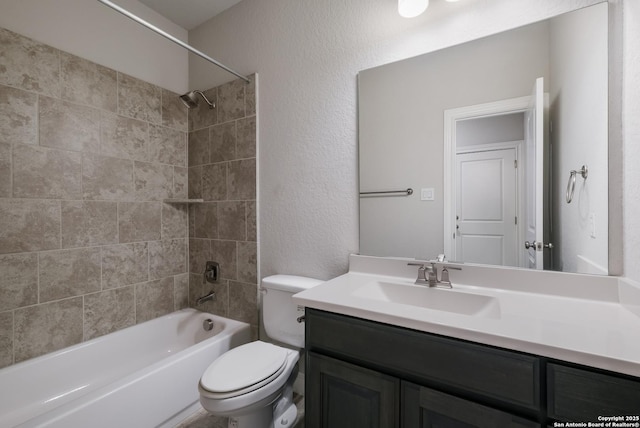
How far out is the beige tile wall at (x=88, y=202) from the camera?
1.47 m

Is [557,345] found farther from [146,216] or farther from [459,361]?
[146,216]

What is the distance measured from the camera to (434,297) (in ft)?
3.91

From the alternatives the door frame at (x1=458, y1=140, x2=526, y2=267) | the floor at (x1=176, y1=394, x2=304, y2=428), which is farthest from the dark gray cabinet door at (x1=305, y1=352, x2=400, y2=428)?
the door frame at (x1=458, y1=140, x2=526, y2=267)

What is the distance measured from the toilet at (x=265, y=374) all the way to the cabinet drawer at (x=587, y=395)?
1000 millimetres

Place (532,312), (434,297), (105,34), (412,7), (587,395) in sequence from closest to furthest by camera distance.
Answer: (587,395), (532,312), (434,297), (412,7), (105,34)

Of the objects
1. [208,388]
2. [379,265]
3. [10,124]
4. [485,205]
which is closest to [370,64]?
[485,205]

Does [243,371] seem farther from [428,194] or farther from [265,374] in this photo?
[428,194]

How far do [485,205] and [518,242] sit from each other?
0.20 meters

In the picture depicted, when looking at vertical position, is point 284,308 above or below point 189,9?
below

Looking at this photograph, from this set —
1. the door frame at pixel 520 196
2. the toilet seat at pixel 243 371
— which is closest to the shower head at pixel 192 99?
the toilet seat at pixel 243 371

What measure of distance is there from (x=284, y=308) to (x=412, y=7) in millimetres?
1665

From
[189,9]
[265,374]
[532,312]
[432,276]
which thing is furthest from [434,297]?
[189,9]

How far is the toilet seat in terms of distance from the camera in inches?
44.3

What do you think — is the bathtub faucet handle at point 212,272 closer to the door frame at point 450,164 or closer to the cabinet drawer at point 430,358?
the cabinet drawer at point 430,358
